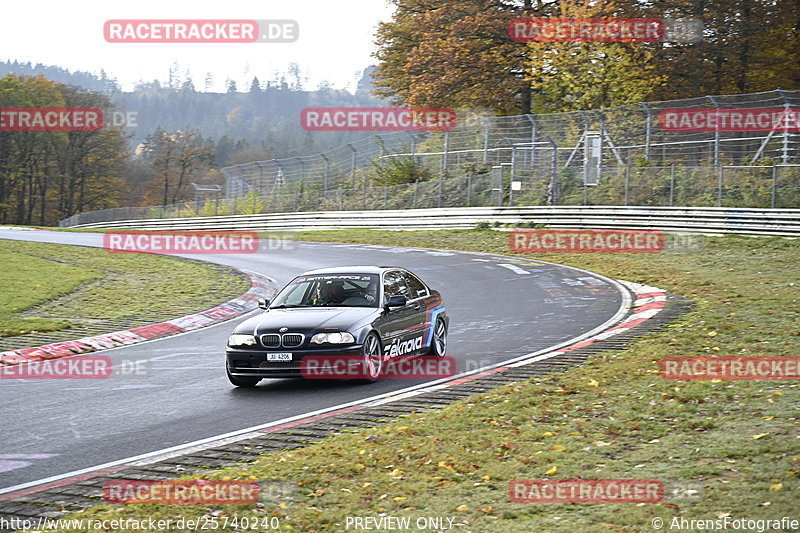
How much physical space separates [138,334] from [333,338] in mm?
5817

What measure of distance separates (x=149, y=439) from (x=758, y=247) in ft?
75.8

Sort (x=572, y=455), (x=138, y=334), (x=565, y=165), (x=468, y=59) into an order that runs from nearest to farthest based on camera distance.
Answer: (x=572, y=455)
(x=138, y=334)
(x=565, y=165)
(x=468, y=59)

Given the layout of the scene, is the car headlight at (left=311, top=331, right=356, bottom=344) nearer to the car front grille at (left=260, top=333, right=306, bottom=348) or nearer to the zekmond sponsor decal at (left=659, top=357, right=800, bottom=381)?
the car front grille at (left=260, top=333, right=306, bottom=348)

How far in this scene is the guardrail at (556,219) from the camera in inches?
1169

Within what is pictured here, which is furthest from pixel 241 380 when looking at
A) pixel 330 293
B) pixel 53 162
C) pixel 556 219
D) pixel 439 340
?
pixel 53 162

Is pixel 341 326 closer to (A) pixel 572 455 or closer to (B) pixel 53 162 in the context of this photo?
(A) pixel 572 455

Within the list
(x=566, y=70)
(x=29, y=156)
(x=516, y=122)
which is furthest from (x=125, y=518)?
(x=29, y=156)

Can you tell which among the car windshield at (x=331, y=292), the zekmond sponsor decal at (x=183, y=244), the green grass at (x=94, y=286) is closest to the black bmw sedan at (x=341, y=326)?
the car windshield at (x=331, y=292)

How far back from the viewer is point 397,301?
39.0 ft

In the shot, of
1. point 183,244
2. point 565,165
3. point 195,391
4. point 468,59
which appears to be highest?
point 468,59

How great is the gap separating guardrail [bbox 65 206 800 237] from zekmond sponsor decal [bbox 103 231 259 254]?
318 cm

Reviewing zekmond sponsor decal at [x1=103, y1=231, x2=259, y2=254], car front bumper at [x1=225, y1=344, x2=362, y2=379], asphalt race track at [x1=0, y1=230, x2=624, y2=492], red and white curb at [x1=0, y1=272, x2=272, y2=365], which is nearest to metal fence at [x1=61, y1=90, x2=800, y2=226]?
zekmond sponsor decal at [x1=103, y1=231, x2=259, y2=254]

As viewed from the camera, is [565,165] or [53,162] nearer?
[565,165]

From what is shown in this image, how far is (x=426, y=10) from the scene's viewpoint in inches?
2048
